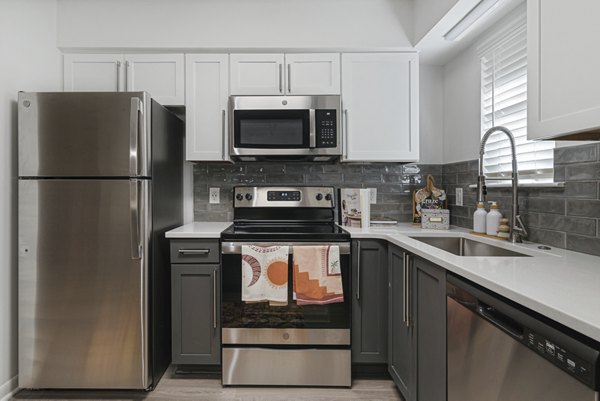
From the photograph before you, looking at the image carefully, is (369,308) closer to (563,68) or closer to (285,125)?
(285,125)

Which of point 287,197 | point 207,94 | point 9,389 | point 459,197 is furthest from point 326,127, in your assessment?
point 9,389

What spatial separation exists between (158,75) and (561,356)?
251cm

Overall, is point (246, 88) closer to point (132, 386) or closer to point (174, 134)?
point (174, 134)

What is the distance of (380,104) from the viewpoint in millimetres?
2299

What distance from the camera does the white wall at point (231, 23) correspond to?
7.39 feet

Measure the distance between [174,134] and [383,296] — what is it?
1.75 metres

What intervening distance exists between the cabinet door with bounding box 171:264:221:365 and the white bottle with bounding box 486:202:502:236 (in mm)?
1557

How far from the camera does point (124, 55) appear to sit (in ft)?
7.52

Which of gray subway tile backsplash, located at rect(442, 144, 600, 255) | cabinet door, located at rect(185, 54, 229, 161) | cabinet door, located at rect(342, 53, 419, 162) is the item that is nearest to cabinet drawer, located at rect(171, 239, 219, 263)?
cabinet door, located at rect(185, 54, 229, 161)

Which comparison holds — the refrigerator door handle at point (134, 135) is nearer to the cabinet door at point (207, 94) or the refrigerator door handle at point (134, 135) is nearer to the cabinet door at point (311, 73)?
the cabinet door at point (207, 94)

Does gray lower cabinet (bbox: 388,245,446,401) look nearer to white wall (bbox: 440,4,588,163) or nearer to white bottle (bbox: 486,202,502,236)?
white bottle (bbox: 486,202,502,236)

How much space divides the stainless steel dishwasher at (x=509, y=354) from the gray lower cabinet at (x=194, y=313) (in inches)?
52.7

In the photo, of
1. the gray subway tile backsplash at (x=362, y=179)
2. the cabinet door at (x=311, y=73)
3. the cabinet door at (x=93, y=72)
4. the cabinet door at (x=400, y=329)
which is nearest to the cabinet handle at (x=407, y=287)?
the cabinet door at (x=400, y=329)

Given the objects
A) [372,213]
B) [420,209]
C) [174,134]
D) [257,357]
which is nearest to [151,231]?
[174,134]
